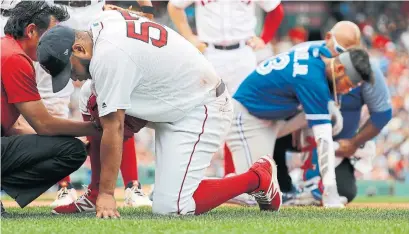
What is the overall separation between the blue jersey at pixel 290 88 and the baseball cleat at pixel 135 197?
1125 millimetres

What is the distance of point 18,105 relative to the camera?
539 centimetres

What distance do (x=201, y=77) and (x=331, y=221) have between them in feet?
3.89

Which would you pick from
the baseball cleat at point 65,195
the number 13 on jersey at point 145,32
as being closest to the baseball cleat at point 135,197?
the baseball cleat at point 65,195

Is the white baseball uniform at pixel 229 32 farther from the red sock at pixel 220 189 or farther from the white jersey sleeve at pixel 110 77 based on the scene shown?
the white jersey sleeve at pixel 110 77

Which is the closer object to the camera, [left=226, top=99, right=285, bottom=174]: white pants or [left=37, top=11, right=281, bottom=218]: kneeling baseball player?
[left=37, top=11, right=281, bottom=218]: kneeling baseball player

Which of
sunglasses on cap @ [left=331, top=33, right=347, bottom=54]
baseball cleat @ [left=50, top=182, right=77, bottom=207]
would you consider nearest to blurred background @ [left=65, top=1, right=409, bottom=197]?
sunglasses on cap @ [left=331, top=33, right=347, bottom=54]

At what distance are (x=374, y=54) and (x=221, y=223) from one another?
1305cm

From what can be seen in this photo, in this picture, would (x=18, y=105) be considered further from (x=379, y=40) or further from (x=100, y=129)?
→ (x=379, y=40)

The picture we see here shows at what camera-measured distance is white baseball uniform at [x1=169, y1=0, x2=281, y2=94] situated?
27.7ft

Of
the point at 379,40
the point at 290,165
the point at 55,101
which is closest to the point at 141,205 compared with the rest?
the point at 55,101

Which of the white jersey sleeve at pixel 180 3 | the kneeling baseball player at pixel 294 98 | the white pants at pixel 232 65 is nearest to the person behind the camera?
the kneeling baseball player at pixel 294 98

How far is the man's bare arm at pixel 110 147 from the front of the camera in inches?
205

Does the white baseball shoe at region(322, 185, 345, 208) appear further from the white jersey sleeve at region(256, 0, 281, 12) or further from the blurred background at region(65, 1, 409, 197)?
the white jersey sleeve at region(256, 0, 281, 12)

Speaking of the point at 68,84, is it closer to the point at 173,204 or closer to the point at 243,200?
the point at 243,200
